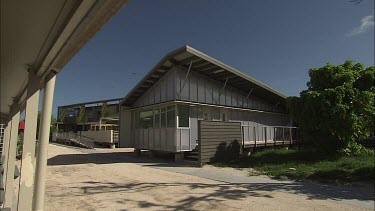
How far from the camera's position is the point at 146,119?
59.3 feet

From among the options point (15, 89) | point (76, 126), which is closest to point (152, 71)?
point (15, 89)

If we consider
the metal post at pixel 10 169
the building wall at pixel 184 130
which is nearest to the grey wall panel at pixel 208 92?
the building wall at pixel 184 130

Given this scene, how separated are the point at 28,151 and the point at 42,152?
0.88 feet

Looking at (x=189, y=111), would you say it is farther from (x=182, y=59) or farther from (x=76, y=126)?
(x=76, y=126)

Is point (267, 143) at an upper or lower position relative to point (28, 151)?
lower

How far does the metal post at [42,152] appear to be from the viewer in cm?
358

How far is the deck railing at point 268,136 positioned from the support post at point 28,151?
44.4 feet

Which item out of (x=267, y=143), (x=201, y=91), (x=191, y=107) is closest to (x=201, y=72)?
(x=201, y=91)

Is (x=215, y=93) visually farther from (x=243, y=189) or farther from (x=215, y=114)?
(x=243, y=189)

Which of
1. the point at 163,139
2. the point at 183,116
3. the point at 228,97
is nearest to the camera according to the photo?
the point at 183,116

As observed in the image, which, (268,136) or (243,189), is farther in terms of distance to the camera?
(268,136)

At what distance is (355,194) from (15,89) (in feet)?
27.9

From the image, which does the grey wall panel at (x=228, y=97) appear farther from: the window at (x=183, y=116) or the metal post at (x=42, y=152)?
the metal post at (x=42, y=152)

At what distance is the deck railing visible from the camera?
17.5m
